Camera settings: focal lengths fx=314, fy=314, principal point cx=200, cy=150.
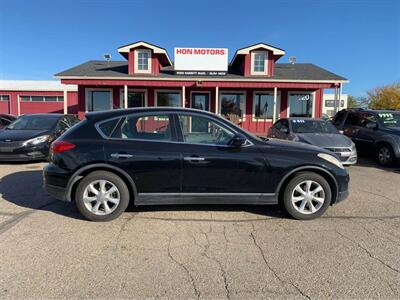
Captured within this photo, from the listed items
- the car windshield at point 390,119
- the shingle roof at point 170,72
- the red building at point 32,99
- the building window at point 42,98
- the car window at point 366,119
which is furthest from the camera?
the building window at point 42,98

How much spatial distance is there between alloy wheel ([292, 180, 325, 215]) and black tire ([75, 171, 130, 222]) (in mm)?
2443

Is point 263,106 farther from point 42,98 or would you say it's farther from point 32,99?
point 32,99

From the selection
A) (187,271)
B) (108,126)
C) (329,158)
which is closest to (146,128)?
(108,126)

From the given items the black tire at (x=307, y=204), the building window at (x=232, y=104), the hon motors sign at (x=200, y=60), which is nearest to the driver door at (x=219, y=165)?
the black tire at (x=307, y=204)

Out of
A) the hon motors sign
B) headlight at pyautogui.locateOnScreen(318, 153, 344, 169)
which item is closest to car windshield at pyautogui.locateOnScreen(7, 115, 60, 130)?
headlight at pyautogui.locateOnScreen(318, 153, 344, 169)

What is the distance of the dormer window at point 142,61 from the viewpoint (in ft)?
61.4

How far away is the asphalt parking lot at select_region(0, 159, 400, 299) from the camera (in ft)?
9.29

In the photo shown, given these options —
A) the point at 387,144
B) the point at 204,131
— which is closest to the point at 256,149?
the point at 204,131

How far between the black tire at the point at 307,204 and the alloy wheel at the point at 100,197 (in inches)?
95.6

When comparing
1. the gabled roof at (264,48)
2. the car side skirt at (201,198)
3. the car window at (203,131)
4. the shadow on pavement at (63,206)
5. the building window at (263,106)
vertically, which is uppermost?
the gabled roof at (264,48)

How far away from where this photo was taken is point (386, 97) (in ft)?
142

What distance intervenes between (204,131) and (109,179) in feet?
4.98

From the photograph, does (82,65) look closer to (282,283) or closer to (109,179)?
(109,179)

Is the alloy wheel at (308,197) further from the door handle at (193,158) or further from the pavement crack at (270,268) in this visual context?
the door handle at (193,158)
